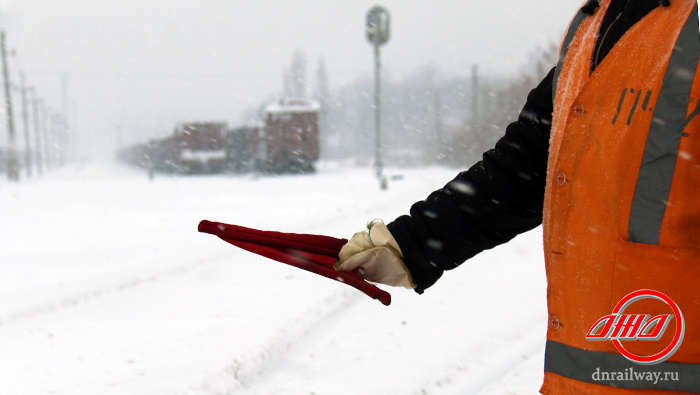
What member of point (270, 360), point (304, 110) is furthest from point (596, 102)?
point (304, 110)

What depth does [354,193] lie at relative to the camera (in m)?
15.5

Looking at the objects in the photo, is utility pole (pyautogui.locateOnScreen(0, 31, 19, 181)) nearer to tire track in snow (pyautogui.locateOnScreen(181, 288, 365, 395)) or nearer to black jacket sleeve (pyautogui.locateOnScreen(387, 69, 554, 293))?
tire track in snow (pyautogui.locateOnScreen(181, 288, 365, 395))

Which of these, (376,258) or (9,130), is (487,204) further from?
(9,130)

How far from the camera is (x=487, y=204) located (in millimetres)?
1726

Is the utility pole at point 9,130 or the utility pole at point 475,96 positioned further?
the utility pole at point 475,96

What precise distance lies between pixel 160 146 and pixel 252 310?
3994cm

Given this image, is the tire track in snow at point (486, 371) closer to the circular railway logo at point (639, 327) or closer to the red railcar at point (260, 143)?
the circular railway logo at point (639, 327)

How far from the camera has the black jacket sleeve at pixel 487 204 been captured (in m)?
1.66

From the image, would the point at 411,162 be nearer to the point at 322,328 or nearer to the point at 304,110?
the point at 304,110

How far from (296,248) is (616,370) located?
1.03 meters

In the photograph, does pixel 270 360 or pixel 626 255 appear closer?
pixel 626 255

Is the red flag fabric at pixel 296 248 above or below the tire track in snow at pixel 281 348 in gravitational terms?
above

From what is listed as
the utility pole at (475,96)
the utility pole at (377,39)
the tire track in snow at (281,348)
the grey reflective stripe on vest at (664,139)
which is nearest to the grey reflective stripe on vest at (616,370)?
the grey reflective stripe on vest at (664,139)

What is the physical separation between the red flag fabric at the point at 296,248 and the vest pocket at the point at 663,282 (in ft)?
2.44
